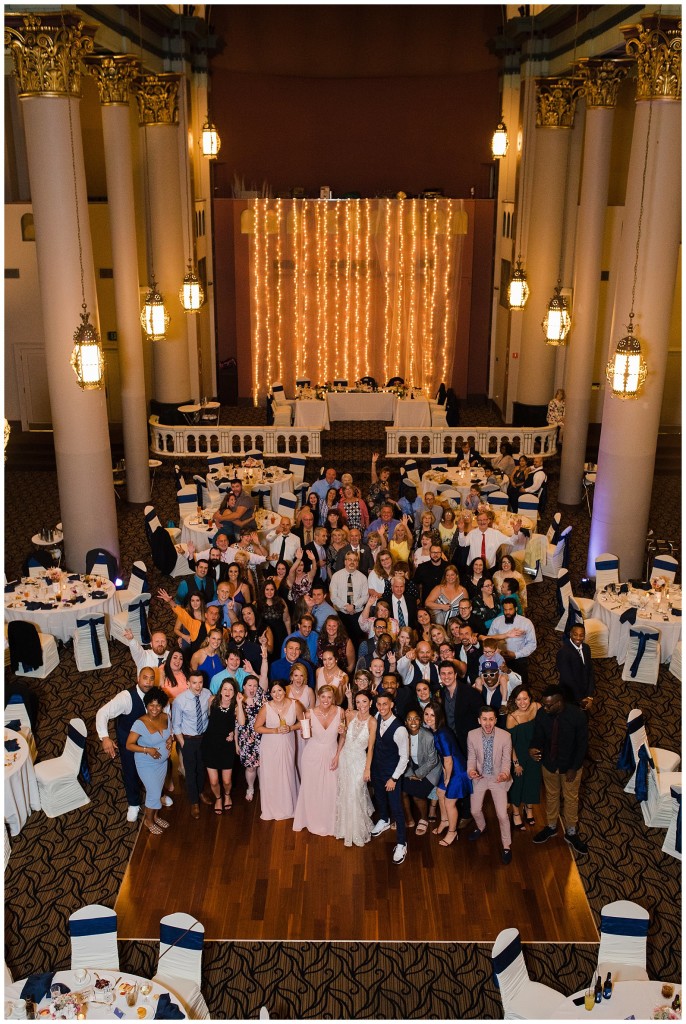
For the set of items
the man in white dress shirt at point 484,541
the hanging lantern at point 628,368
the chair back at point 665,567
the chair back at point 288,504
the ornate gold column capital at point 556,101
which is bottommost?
the chair back at point 665,567

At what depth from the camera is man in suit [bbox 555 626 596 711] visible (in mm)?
8695

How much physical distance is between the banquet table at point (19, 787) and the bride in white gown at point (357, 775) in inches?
101

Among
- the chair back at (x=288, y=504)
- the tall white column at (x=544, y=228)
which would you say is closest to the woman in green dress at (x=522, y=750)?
the chair back at (x=288, y=504)

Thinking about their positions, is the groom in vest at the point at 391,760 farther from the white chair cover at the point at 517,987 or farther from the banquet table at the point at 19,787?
the banquet table at the point at 19,787

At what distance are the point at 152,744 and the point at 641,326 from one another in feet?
25.1

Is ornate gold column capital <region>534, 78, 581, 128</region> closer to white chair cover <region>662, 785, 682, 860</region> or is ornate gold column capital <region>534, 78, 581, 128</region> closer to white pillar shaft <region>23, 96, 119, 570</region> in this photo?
white pillar shaft <region>23, 96, 119, 570</region>

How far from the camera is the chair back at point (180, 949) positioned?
652cm

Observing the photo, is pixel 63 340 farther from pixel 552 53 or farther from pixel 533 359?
pixel 552 53

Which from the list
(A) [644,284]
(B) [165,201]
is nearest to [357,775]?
(A) [644,284]

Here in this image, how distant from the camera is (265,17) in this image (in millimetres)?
20906

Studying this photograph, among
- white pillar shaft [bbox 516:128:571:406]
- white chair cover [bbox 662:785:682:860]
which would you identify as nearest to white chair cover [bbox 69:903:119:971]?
white chair cover [bbox 662:785:682:860]

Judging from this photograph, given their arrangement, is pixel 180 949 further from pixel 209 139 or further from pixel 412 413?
pixel 209 139

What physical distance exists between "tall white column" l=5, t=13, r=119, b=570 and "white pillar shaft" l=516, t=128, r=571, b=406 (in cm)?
861

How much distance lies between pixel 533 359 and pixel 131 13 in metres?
8.91
